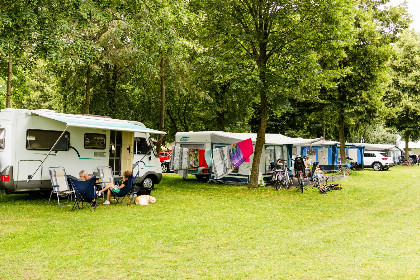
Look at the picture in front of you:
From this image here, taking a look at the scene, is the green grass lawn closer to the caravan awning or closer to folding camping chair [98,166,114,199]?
folding camping chair [98,166,114,199]

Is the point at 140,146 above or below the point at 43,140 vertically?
below

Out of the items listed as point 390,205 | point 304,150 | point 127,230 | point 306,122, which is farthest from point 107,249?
point 306,122

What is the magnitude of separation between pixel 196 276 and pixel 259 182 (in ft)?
36.6

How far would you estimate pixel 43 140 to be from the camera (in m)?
10.4

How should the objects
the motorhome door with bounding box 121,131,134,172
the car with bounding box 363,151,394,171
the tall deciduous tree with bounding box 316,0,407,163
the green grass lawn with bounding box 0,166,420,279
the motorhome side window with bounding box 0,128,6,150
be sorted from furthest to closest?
the car with bounding box 363,151,394,171 < the tall deciduous tree with bounding box 316,0,407,163 < the motorhome door with bounding box 121,131,134,172 < the motorhome side window with bounding box 0,128,6,150 < the green grass lawn with bounding box 0,166,420,279

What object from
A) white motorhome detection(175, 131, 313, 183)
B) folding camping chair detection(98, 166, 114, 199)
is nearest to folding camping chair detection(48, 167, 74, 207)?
folding camping chair detection(98, 166, 114, 199)

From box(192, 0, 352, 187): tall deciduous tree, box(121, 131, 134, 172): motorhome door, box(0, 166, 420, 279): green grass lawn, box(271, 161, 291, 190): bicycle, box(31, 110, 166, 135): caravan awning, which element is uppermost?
box(192, 0, 352, 187): tall deciduous tree

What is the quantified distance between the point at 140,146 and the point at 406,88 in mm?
30224

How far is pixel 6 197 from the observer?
11.4 m

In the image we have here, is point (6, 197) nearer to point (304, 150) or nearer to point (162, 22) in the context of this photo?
point (162, 22)

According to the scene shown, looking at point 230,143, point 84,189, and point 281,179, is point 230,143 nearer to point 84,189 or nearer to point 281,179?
point 281,179

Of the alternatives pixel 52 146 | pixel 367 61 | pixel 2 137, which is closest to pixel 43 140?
pixel 52 146

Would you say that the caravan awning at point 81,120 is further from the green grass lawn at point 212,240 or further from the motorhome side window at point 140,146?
the green grass lawn at point 212,240

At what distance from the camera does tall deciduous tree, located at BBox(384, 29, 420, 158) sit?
34.5 metres
